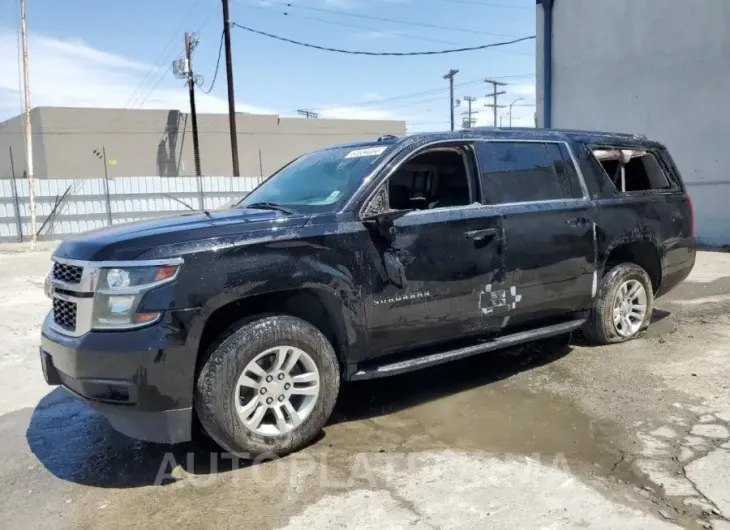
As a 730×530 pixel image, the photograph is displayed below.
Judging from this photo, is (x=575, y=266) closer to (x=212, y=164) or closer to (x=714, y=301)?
(x=714, y=301)

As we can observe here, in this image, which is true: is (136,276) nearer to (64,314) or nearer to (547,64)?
(64,314)

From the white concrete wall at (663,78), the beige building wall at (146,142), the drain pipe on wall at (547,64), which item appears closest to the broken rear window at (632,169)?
the white concrete wall at (663,78)

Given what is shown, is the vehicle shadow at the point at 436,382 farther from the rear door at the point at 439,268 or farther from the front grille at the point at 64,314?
the front grille at the point at 64,314

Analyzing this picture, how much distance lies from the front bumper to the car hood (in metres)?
0.40

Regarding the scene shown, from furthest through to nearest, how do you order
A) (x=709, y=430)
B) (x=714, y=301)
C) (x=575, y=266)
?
(x=714, y=301) → (x=575, y=266) → (x=709, y=430)

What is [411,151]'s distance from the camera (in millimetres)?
4203

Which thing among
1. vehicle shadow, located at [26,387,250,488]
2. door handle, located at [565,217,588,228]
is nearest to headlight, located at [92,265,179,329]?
vehicle shadow, located at [26,387,250,488]

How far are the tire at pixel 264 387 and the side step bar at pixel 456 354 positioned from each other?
0.90 ft

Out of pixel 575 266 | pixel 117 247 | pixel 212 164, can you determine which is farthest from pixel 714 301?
pixel 212 164

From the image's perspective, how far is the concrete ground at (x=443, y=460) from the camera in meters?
2.98

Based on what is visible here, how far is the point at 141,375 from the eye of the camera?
3.11 metres

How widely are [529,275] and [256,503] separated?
103 inches

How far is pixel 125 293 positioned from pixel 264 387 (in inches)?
36.7

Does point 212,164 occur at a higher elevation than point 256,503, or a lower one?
higher
